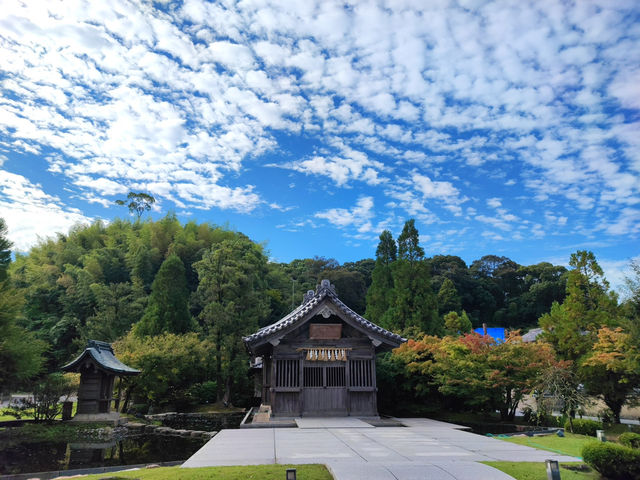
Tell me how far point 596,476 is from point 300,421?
1011 centimetres

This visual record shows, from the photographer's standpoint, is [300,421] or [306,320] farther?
[306,320]

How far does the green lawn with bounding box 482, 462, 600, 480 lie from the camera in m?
6.82

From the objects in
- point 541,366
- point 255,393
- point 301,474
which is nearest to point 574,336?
point 541,366

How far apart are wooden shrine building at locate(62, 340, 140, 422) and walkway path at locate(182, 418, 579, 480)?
23.5 feet

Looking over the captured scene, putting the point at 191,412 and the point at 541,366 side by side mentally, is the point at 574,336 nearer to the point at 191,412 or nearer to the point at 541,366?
the point at 541,366

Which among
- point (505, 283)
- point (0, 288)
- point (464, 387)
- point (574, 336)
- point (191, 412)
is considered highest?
point (505, 283)

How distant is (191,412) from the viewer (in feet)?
76.1

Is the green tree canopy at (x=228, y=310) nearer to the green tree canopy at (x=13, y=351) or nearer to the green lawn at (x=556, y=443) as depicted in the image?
the green tree canopy at (x=13, y=351)

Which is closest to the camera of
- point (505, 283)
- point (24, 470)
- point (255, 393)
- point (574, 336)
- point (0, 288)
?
point (24, 470)

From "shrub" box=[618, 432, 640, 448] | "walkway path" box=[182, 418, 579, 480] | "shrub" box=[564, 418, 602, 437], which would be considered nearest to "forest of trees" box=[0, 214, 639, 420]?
"shrub" box=[564, 418, 602, 437]

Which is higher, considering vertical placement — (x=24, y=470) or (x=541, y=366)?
(x=541, y=366)

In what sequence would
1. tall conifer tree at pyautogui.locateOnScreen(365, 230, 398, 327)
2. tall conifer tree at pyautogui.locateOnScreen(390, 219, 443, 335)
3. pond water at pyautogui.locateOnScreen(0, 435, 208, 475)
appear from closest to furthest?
pond water at pyautogui.locateOnScreen(0, 435, 208, 475) < tall conifer tree at pyautogui.locateOnScreen(390, 219, 443, 335) < tall conifer tree at pyautogui.locateOnScreen(365, 230, 398, 327)

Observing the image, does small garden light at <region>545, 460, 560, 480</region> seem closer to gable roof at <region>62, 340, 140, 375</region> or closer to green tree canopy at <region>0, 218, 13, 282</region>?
gable roof at <region>62, 340, 140, 375</region>

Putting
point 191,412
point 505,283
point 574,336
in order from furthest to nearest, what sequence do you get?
point 505,283, point 191,412, point 574,336
